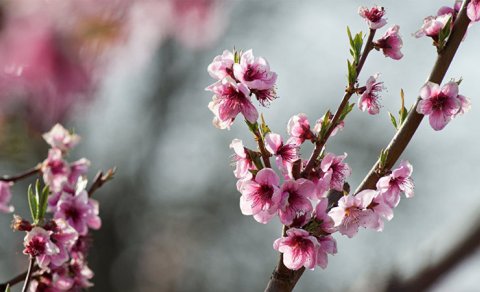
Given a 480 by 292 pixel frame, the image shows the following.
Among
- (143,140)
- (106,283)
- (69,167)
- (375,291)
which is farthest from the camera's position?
(143,140)

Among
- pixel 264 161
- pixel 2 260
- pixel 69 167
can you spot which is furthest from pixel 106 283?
pixel 264 161

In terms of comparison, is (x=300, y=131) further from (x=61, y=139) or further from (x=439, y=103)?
(x=61, y=139)

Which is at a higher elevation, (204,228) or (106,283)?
(204,228)

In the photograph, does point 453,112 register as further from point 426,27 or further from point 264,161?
point 264,161

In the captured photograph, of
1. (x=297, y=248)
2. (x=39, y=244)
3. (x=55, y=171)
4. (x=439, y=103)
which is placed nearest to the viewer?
(x=297, y=248)

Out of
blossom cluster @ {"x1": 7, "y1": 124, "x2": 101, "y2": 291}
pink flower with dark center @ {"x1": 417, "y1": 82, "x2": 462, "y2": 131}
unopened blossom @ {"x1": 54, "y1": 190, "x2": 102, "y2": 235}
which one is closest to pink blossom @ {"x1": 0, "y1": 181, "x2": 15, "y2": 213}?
blossom cluster @ {"x1": 7, "y1": 124, "x2": 101, "y2": 291}

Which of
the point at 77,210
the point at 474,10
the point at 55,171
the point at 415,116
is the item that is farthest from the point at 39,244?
the point at 474,10
